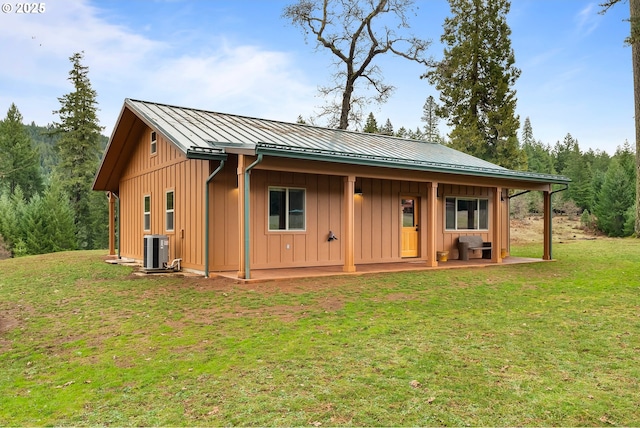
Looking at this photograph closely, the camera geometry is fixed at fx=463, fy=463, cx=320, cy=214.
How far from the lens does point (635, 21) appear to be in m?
10.9

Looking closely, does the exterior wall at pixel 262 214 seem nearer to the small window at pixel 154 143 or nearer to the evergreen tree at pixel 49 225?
the small window at pixel 154 143

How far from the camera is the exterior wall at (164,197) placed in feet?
35.0

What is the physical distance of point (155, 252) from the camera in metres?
11.0

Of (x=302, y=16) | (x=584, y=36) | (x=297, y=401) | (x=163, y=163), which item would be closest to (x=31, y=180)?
(x=302, y=16)

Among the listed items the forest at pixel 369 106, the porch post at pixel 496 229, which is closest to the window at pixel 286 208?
the porch post at pixel 496 229

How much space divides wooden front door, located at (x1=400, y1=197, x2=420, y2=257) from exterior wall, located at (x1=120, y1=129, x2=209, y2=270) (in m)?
5.92

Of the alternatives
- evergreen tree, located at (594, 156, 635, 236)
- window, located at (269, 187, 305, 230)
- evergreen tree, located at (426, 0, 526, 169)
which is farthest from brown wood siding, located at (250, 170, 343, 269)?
evergreen tree, located at (594, 156, 635, 236)

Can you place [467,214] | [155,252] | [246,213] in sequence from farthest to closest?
[467,214]
[155,252]
[246,213]

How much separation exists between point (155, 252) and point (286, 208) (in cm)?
329

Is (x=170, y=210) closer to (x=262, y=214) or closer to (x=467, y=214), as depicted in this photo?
(x=262, y=214)

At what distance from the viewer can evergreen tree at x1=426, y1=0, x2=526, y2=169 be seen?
92.8 feet

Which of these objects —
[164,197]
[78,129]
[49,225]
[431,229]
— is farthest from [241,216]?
[78,129]

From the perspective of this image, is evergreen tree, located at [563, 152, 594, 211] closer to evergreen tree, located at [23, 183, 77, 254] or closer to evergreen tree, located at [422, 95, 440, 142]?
evergreen tree, located at [422, 95, 440, 142]

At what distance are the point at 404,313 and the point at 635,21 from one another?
9.63 m
